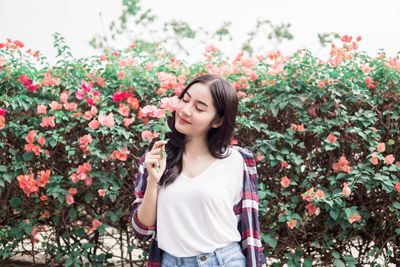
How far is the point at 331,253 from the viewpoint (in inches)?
121

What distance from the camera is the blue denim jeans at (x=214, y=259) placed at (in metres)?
1.83

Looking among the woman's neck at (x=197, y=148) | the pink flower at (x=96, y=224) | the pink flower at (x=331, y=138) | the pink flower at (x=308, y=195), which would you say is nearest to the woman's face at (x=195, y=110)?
the woman's neck at (x=197, y=148)

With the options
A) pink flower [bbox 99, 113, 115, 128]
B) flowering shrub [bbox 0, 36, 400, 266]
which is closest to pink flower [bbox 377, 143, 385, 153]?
flowering shrub [bbox 0, 36, 400, 266]

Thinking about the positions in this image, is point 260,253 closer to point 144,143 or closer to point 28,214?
point 144,143

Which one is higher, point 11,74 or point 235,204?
point 11,74

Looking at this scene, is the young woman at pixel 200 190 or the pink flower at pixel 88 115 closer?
the young woman at pixel 200 190

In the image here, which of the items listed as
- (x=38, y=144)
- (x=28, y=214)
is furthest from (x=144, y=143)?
(x=28, y=214)

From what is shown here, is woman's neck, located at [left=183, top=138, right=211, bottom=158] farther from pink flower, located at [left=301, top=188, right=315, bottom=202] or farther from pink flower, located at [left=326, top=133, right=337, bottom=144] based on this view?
pink flower, located at [left=326, top=133, right=337, bottom=144]

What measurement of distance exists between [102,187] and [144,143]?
0.35m

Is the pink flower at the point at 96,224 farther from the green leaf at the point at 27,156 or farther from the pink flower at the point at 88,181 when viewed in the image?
the green leaf at the point at 27,156

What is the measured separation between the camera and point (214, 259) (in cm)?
184

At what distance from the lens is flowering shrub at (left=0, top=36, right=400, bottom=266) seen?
9.62ft

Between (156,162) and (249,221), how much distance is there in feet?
1.53

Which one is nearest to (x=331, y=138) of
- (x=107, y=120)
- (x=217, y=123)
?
(x=217, y=123)
